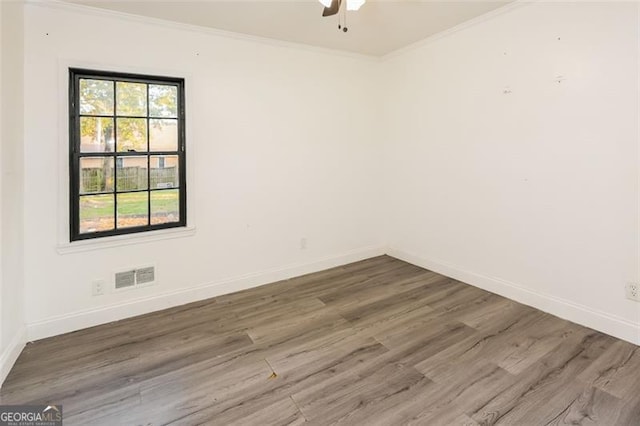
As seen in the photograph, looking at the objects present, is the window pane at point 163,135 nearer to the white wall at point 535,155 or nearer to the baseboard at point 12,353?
the baseboard at point 12,353

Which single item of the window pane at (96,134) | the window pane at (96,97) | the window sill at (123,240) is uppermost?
the window pane at (96,97)

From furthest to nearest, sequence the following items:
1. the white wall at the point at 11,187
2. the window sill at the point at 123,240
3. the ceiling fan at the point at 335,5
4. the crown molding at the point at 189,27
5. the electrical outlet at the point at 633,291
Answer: the window sill at the point at 123,240 → the crown molding at the point at 189,27 → the electrical outlet at the point at 633,291 → the white wall at the point at 11,187 → the ceiling fan at the point at 335,5

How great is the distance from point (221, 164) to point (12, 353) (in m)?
2.09

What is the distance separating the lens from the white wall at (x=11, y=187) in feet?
6.93

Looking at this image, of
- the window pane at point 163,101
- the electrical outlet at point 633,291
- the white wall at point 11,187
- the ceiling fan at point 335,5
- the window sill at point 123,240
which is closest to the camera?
the ceiling fan at point 335,5

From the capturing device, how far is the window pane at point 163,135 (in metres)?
3.03

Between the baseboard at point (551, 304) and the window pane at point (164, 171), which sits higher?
the window pane at point (164, 171)

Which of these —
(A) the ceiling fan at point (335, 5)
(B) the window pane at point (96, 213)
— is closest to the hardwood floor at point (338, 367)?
(B) the window pane at point (96, 213)

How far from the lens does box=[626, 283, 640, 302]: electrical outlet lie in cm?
243

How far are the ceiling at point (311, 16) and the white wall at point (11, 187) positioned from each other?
60 cm

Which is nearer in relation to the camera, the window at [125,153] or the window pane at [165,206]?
the window at [125,153]

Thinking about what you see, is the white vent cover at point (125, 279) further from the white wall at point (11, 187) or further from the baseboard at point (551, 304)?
the baseboard at point (551, 304)

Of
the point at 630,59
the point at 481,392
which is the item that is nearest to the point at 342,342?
the point at 481,392

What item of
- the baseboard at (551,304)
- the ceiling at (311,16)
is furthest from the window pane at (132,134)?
→ the baseboard at (551,304)
